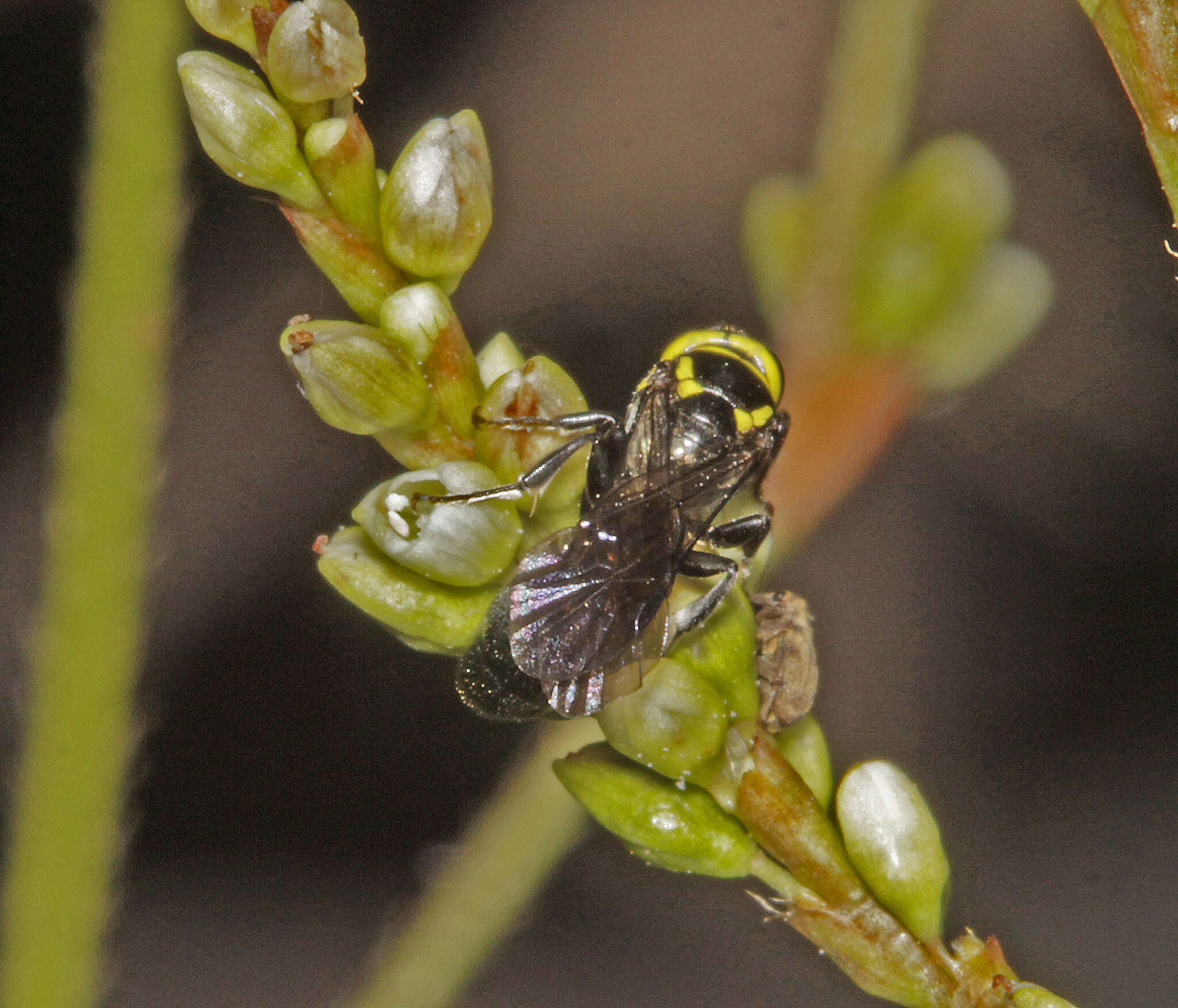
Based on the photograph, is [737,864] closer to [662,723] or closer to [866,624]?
[662,723]

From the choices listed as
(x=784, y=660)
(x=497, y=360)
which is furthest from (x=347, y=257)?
Result: (x=784, y=660)

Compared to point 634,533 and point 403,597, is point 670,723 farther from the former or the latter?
point 634,533

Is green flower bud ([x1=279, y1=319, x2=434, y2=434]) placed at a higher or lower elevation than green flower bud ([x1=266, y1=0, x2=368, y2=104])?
lower

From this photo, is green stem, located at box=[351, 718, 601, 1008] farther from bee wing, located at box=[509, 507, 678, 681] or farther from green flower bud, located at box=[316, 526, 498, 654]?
green flower bud, located at box=[316, 526, 498, 654]

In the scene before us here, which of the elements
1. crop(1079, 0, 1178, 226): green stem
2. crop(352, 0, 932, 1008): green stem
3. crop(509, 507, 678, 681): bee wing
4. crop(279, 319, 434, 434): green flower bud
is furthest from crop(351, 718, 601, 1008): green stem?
crop(1079, 0, 1178, 226): green stem

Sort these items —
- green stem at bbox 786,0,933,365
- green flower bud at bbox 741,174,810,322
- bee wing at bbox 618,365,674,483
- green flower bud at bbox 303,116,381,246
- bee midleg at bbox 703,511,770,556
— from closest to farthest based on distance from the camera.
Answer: green flower bud at bbox 303,116,381,246 → bee midleg at bbox 703,511,770,556 → bee wing at bbox 618,365,674,483 → green stem at bbox 786,0,933,365 → green flower bud at bbox 741,174,810,322

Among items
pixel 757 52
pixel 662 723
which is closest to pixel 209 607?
pixel 662 723
